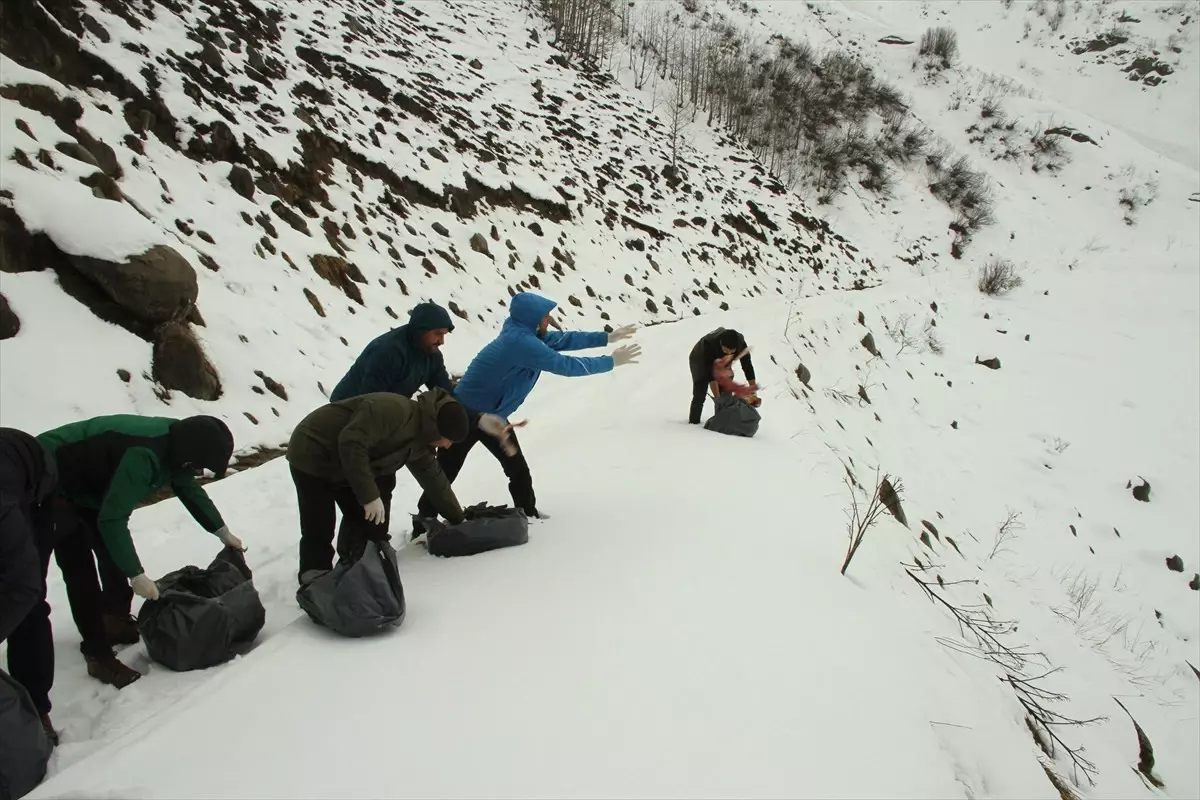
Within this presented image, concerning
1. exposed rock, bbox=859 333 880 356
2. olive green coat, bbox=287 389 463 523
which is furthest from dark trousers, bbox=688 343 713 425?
exposed rock, bbox=859 333 880 356

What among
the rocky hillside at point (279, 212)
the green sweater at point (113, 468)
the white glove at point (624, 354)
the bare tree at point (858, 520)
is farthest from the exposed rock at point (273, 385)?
the bare tree at point (858, 520)

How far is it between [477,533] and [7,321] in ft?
13.7

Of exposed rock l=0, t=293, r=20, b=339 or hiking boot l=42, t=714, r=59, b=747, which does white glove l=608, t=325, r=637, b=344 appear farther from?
exposed rock l=0, t=293, r=20, b=339

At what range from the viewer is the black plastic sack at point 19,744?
1.91m

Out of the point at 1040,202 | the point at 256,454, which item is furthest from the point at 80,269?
the point at 1040,202

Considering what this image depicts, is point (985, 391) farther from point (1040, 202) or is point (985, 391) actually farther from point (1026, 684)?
point (1040, 202)

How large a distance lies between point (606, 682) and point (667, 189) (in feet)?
63.7

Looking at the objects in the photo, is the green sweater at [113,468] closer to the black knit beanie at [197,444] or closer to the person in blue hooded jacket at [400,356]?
the black knit beanie at [197,444]

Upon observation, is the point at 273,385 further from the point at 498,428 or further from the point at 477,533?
the point at 477,533

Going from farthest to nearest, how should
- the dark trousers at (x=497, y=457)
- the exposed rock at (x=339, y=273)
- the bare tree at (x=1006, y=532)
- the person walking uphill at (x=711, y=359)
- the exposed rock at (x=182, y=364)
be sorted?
the exposed rock at (x=339, y=273) < the bare tree at (x=1006, y=532) < the person walking uphill at (x=711, y=359) < the exposed rock at (x=182, y=364) < the dark trousers at (x=497, y=457)

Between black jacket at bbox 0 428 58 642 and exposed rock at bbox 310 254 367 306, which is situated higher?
black jacket at bbox 0 428 58 642

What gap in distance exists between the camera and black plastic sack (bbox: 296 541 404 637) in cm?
255

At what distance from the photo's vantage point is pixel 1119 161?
87.2 ft

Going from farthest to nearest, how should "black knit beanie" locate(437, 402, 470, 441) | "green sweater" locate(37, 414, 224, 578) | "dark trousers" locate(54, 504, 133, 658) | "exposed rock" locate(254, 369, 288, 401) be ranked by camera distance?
"exposed rock" locate(254, 369, 288, 401) < "black knit beanie" locate(437, 402, 470, 441) < "dark trousers" locate(54, 504, 133, 658) < "green sweater" locate(37, 414, 224, 578)
